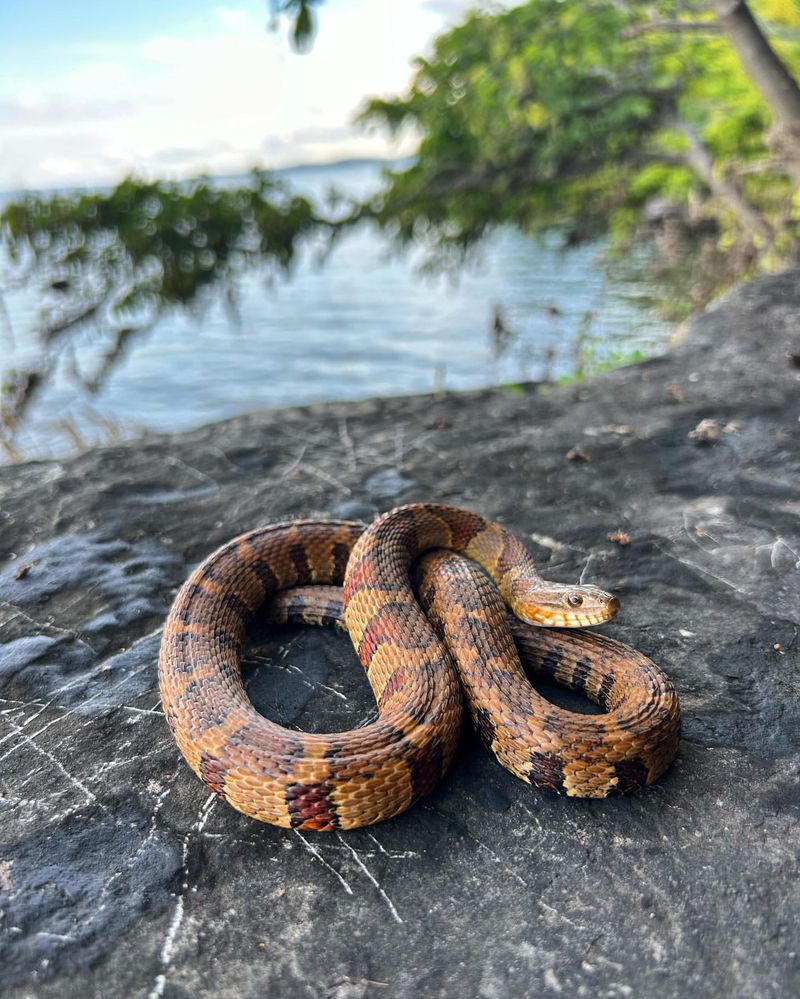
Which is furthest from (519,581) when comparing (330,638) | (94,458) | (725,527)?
(94,458)

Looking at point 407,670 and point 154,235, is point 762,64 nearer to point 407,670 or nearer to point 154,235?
point 154,235

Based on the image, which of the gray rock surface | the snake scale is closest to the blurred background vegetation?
the gray rock surface

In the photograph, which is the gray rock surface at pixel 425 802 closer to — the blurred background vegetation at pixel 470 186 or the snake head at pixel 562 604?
the snake head at pixel 562 604

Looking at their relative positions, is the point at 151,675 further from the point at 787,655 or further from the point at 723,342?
the point at 723,342

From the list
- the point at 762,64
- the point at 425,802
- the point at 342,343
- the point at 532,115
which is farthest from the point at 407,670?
the point at 342,343

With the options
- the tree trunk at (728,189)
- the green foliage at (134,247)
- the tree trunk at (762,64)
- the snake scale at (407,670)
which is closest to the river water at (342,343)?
the green foliage at (134,247)

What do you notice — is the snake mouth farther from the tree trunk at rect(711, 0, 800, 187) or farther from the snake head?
the tree trunk at rect(711, 0, 800, 187)

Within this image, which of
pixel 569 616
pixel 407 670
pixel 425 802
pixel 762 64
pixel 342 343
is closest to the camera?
pixel 425 802
